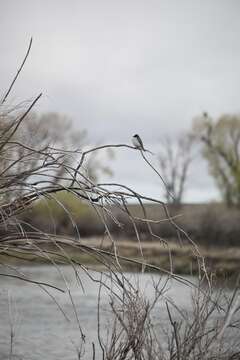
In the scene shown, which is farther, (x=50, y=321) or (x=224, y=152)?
(x=224, y=152)

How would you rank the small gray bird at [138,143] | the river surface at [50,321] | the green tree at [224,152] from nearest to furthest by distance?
1. the small gray bird at [138,143]
2. the river surface at [50,321]
3. the green tree at [224,152]

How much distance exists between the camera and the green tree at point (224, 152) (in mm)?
37594

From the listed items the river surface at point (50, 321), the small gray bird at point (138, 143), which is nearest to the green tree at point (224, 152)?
the river surface at point (50, 321)

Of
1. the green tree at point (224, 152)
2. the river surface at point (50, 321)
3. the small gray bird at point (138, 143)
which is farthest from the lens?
the green tree at point (224, 152)

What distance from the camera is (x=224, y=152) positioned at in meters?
38.5

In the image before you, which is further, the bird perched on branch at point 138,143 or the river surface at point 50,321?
the river surface at point 50,321

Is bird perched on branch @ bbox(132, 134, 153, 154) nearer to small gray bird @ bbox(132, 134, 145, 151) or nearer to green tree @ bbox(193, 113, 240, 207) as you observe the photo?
small gray bird @ bbox(132, 134, 145, 151)

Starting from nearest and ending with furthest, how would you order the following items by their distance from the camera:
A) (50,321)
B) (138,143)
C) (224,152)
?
1. (138,143)
2. (50,321)
3. (224,152)

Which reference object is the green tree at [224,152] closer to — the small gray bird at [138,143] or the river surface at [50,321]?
the river surface at [50,321]

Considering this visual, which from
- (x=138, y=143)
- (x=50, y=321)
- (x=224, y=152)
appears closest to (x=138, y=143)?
(x=138, y=143)

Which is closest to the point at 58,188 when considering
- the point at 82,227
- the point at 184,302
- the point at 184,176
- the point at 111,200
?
the point at 111,200

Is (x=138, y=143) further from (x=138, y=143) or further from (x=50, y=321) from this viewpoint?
(x=50, y=321)

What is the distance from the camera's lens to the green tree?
37594 mm

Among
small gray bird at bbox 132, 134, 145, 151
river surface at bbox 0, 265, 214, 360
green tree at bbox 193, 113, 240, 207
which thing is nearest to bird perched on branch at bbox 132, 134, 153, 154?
small gray bird at bbox 132, 134, 145, 151
